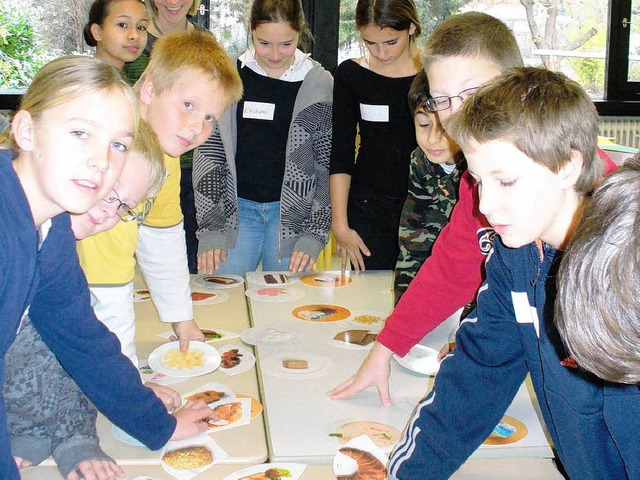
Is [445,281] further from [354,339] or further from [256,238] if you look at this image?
[256,238]

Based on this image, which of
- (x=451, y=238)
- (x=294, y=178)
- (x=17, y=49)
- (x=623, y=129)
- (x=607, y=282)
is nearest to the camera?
(x=607, y=282)

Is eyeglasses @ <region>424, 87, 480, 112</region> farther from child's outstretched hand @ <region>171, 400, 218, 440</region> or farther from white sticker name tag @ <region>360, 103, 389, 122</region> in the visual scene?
white sticker name tag @ <region>360, 103, 389, 122</region>

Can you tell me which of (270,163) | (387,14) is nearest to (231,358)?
(270,163)

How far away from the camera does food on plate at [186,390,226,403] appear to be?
4.80 ft

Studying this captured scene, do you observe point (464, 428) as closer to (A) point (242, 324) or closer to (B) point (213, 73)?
(A) point (242, 324)

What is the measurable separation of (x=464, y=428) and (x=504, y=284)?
0.25m

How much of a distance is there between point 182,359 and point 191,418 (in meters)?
0.30

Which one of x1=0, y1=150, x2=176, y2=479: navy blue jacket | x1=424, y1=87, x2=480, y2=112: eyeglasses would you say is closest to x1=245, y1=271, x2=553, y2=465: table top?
x1=0, y1=150, x2=176, y2=479: navy blue jacket

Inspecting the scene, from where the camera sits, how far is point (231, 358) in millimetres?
1660

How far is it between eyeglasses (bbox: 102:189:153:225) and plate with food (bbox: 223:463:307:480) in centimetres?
58

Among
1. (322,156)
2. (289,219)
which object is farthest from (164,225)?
(322,156)

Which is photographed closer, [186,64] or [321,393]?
[321,393]

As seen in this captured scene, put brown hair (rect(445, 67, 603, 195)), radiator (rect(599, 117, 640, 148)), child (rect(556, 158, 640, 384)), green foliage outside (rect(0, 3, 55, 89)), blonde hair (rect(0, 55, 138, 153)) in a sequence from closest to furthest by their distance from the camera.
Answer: child (rect(556, 158, 640, 384))
brown hair (rect(445, 67, 603, 195))
blonde hair (rect(0, 55, 138, 153))
green foliage outside (rect(0, 3, 55, 89))
radiator (rect(599, 117, 640, 148))

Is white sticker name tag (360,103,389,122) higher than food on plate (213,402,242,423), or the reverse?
white sticker name tag (360,103,389,122)
